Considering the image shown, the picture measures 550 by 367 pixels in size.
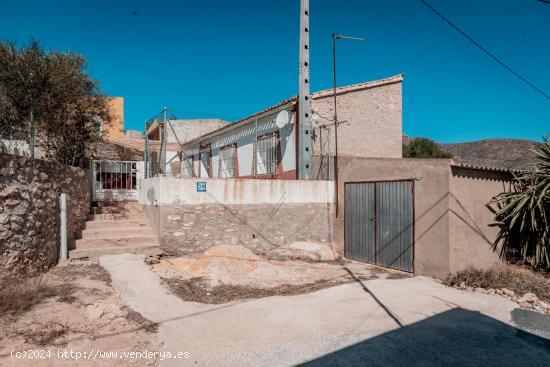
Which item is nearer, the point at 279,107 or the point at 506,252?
the point at 506,252

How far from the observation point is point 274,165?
44.8 ft

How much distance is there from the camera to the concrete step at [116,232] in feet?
29.5

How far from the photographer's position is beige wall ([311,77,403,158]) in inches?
507

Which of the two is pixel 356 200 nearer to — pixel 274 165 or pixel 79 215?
pixel 274 165

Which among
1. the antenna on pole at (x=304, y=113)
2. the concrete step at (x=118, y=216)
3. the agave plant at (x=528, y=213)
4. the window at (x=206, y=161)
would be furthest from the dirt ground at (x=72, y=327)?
the window at (x=206, y=161)

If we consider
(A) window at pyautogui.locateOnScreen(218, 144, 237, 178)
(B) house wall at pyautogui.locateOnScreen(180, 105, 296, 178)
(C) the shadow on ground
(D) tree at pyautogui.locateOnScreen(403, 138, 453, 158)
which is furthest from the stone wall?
(D) tree at pyautogui.locateOnScreen(403, 138, 453, 158)

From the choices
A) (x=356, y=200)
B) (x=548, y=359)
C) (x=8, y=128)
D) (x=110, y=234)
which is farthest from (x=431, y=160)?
(x=8, y=128)

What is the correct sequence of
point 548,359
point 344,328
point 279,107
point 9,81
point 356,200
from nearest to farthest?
1. point 548,359
2. point 344,328
3. point 356,200
4. point 9,81
5. point 279,107

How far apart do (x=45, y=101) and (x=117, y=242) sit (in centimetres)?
535

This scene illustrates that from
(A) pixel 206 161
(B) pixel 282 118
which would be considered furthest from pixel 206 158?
(B) pixel 282 118

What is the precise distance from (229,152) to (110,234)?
779 cm

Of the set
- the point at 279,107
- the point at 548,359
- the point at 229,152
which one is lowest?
the point at 548,359

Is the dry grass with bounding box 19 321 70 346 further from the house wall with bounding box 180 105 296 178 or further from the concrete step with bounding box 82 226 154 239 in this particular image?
the house wall with bounding box 180 105 296 178

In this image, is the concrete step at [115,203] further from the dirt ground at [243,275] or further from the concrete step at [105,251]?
the dirt ground at [243,275]
